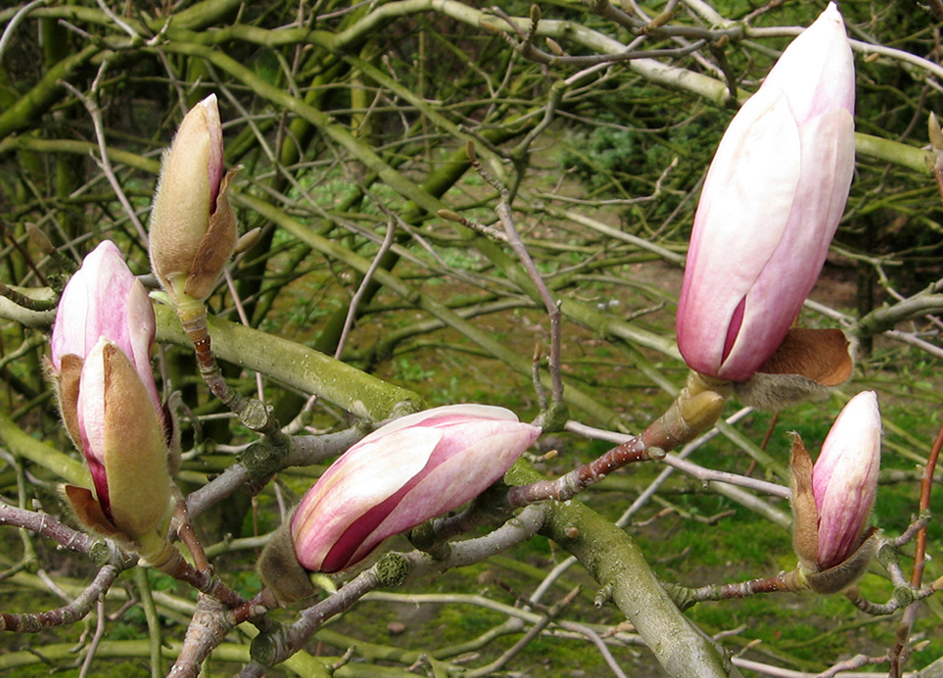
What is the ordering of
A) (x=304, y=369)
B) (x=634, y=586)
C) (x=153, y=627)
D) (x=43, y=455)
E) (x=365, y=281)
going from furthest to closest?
(x=43, y=455)
(x=153, y=627)
(x=365, y=281)
(x=304, y=369)
(x=634, y=586)

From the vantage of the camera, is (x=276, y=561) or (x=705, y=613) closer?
(x=276, y=561)

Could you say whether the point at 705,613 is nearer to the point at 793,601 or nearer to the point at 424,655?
the point at 793,601

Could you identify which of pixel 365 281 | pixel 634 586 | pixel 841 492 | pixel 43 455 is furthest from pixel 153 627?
pixel 841 492

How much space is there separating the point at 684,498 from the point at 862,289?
420 cm

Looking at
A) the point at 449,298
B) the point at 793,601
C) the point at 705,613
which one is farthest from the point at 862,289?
the point at 705,613

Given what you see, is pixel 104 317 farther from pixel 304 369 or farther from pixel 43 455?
pixel 43 455

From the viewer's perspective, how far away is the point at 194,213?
707mm

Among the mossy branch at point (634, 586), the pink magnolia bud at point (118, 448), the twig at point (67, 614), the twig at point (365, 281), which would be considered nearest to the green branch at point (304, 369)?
the twig at point (365, 281)

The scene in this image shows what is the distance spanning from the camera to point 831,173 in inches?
23.9

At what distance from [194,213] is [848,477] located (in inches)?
23.3

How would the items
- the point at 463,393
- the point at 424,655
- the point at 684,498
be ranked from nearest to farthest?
the point at 424,655
the point at 684,498
the point at 463,393

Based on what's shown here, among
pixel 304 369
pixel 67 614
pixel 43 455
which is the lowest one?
pixel 43 455

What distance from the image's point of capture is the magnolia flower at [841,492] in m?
0.73

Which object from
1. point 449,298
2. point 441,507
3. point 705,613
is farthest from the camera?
point 449,298
